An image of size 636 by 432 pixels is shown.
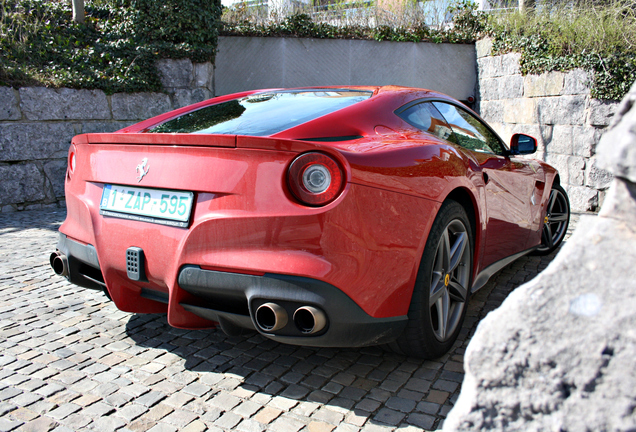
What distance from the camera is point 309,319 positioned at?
7.15 feet

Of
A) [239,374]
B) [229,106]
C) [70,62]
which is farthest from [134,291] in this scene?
[70,62]

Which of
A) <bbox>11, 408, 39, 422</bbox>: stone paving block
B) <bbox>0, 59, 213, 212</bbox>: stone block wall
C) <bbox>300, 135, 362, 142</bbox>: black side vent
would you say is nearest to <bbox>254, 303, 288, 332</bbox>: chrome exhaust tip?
<bbox>300, 135, 362, 142</bbox>: black side vent

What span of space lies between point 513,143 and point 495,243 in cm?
98

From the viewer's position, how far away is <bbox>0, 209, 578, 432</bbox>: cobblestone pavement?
2.22 m

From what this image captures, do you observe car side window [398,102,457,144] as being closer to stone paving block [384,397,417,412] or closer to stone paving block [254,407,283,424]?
stone paving block [384,397,417,412]

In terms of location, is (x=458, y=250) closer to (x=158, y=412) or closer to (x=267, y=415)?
(x=267, y=415)

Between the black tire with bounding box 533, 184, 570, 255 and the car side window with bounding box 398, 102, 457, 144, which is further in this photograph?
the black tire with bounding box 533, 184, 570, 255

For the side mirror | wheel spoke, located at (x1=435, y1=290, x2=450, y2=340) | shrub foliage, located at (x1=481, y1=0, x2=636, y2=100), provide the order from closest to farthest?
wheel spoke, located at (x1=435, y1=290, x2=450, y2=340) → the side mirror → shrub foliage, located at (x1=481, y1=0, x2=636, y2=100)

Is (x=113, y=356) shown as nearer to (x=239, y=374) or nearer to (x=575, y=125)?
(x=239, y=374)

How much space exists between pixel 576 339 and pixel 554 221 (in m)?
4.12

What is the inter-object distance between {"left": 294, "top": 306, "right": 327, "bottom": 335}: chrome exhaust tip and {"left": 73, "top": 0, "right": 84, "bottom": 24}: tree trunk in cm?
897

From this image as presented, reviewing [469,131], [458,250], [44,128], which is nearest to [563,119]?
[469,131]

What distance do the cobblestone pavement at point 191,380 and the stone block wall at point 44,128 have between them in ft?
15.6

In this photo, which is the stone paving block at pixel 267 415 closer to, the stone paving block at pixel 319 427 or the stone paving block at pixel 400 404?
the stone paving block at pixel 319 427
